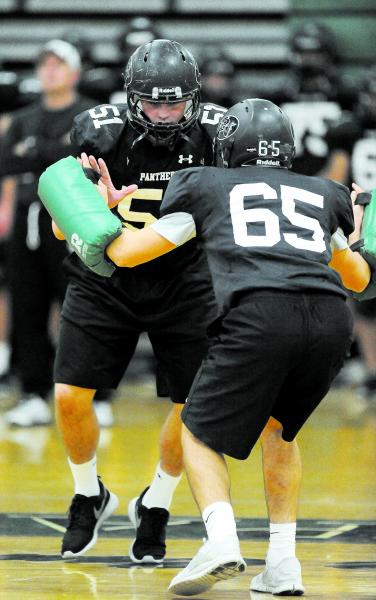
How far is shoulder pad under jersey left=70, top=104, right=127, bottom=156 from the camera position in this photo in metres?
4.81

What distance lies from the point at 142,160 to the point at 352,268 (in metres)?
0.85

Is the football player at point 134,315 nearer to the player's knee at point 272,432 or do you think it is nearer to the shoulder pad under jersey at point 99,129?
the shoulder pad under jersey at point 99,129

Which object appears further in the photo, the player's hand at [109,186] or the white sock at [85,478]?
the white sock at [85,478]

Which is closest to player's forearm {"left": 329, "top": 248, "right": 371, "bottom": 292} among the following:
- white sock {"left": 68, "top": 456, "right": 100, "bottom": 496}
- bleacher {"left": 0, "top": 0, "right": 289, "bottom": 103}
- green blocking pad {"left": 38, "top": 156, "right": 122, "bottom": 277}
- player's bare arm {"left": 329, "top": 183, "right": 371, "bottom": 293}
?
player's bare arm {"left": 329, "top": 183, "right": 371, "bottom": 293}

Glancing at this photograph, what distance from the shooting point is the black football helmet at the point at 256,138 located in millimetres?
4207

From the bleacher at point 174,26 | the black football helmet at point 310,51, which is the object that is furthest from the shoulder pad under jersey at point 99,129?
the bleacher at point 174,26

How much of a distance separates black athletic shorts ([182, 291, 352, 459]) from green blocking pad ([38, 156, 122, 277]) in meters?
0.49

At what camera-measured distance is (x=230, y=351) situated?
402 centimetres

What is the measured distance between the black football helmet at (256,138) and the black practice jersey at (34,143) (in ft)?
12.5

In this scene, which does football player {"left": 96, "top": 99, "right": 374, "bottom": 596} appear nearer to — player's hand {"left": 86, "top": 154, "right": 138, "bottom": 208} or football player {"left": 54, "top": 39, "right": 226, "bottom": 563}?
player's hand {"left": 86, "top": 154, "right": 138, "bottom": 208}

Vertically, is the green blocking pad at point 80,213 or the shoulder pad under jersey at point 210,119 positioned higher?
the shoulder pad under jersey at point 210,119

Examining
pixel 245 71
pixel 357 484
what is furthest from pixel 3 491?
pixel 245 71

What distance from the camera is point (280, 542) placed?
4.19 m

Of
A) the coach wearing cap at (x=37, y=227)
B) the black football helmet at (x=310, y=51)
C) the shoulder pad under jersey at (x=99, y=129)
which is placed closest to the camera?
the shoulder pad under jersey at (x=99, y=129)
